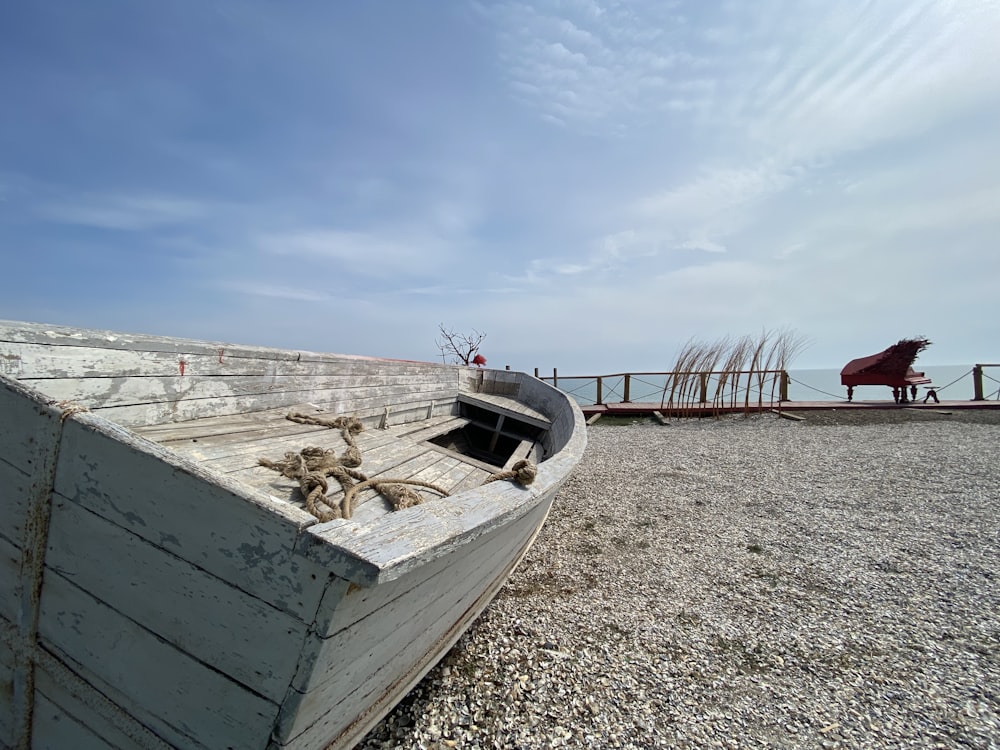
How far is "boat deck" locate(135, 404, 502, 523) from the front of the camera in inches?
85.4

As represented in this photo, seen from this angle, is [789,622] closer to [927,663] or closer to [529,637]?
[927,663]

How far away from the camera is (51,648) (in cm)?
162

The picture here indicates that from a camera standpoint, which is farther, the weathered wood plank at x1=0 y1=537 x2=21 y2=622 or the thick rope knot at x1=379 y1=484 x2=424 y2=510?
the thick rope knot at x1=379 y1=484 x2=424 y2=510

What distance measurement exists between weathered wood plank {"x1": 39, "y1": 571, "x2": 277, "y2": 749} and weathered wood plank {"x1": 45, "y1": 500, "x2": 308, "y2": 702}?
53mm

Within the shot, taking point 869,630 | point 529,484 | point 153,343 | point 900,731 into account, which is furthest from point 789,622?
point 153,343

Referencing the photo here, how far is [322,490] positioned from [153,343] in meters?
1.53

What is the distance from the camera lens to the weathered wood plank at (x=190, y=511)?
1.16 meters

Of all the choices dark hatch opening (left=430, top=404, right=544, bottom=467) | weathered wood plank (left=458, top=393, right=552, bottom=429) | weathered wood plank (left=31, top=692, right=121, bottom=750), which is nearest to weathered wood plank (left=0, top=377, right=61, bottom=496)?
weathered wood plank (left=31, top=692, right=121, bottom=750)

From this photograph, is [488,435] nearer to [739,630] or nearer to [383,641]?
[739,630]

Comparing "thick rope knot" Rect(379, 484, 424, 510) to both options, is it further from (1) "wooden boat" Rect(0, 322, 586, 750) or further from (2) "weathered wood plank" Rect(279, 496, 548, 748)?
(2) "weathered wood plank" Rect(279, 496, 548, 748)

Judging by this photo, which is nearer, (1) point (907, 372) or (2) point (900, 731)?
(2) point (900, 731)

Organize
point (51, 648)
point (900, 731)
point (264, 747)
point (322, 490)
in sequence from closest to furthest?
point (264, 747) → point (51, 648) → point (322, 490) → point (900, 731)

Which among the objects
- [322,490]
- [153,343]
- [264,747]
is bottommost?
[264,747]

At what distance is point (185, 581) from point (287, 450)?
1.37 metres
